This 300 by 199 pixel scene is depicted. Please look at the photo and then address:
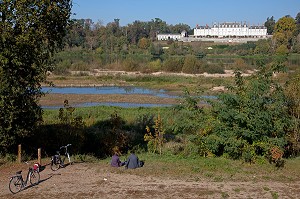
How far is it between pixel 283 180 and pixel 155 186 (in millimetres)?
4812

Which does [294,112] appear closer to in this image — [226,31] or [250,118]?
[250,118]

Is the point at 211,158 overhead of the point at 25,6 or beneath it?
beneath

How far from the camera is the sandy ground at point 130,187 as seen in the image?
12.6m

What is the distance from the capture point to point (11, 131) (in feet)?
53.6

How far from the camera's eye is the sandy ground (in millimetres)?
12555

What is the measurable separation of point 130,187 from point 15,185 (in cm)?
371

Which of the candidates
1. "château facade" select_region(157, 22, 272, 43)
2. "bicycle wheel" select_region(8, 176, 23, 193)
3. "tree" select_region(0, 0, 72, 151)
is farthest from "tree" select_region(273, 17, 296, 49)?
"bicycle wheel" select_region(8, 176, 23, 193)

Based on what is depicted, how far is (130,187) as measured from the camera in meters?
13.2

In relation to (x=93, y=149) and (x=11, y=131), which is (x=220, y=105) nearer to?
(x=93, y=149)

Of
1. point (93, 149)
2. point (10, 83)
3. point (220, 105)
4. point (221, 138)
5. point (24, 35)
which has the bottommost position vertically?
point (93, 149)

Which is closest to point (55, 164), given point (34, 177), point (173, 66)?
point (34, 177)

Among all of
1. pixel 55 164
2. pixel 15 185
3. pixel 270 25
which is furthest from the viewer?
pixel 270 25

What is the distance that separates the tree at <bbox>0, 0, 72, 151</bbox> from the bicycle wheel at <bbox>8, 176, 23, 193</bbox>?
3.53 meters

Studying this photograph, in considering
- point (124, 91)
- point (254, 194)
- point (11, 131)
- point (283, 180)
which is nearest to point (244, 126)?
point (283, 180)
